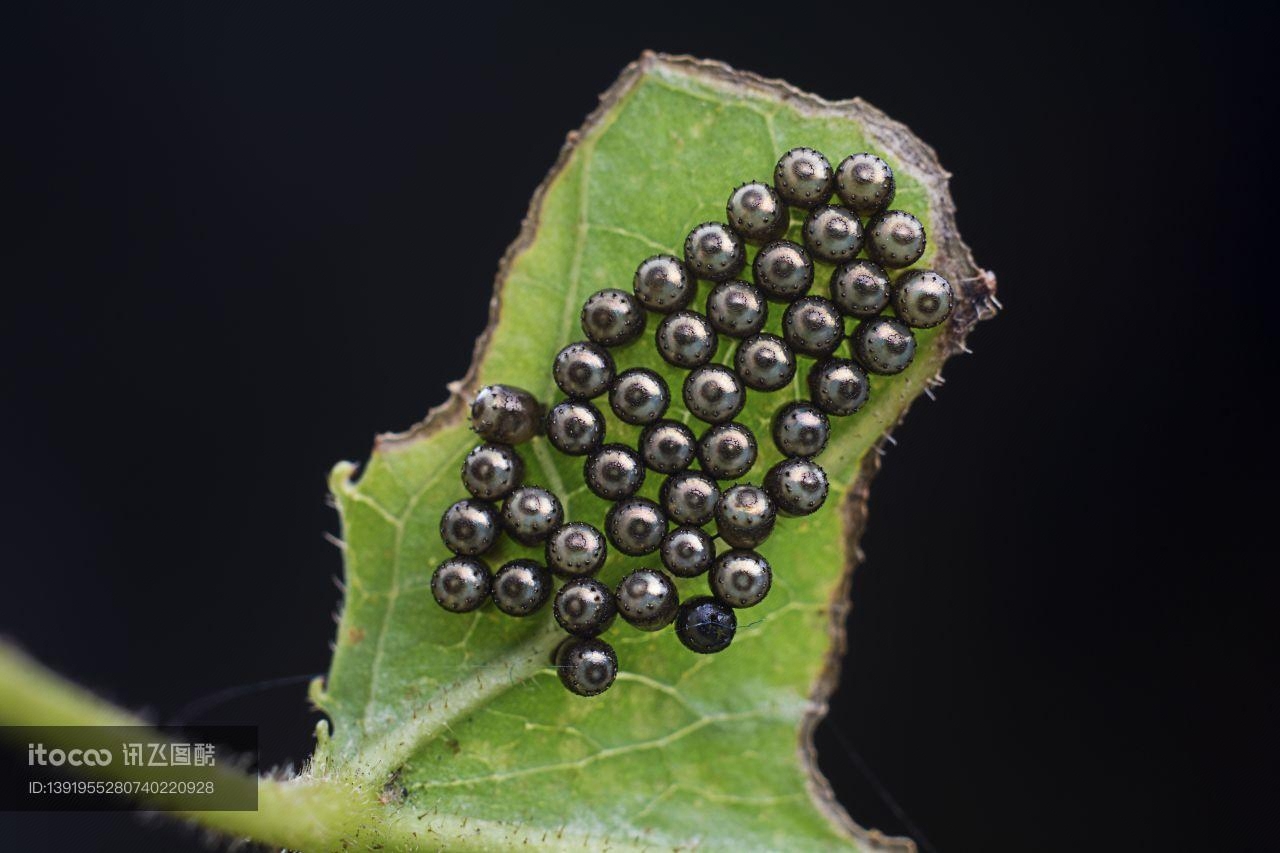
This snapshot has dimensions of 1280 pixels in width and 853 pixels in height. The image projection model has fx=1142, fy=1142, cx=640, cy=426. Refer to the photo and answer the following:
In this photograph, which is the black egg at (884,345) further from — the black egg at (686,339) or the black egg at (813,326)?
the black egg at (686,339)

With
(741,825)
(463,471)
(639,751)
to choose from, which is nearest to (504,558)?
(463,471)

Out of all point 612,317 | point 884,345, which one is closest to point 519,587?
point 612,317

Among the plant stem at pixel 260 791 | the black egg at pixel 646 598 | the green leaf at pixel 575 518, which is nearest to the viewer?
the plant stem at pixel 260 791

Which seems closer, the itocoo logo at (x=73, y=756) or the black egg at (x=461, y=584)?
the itocoo logo at (x=73, y=756)

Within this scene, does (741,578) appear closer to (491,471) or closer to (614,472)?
(614,472)

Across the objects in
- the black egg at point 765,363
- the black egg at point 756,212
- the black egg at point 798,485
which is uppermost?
the black egg at point 756,212

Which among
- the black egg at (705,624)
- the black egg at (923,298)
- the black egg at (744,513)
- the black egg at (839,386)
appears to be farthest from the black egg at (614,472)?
the black egg at (923,298)

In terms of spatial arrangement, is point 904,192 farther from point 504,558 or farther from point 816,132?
point 504,558
